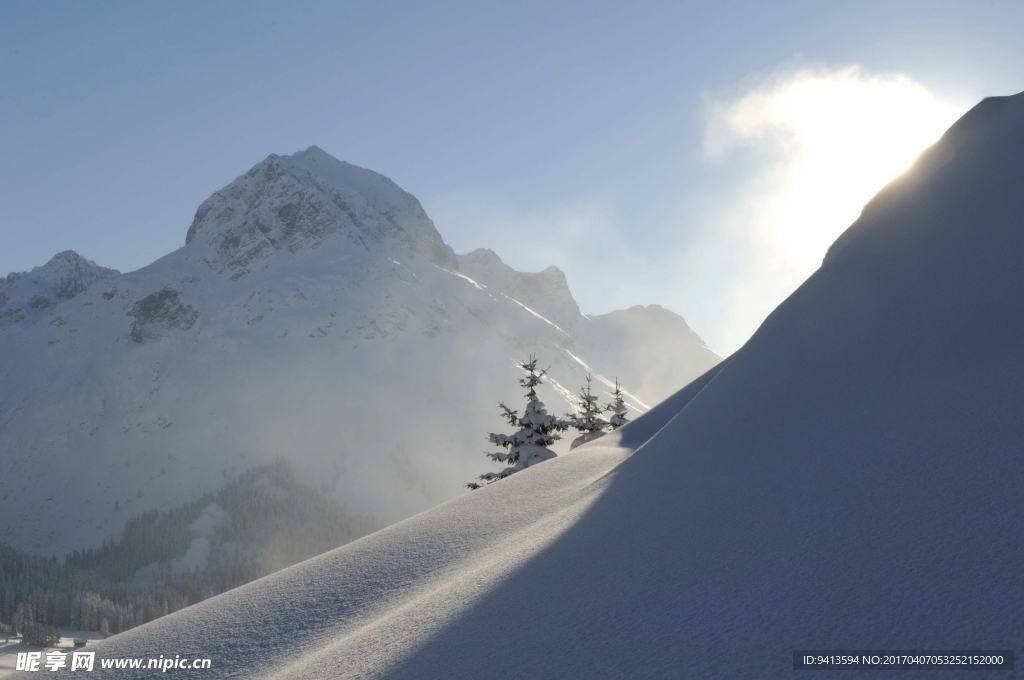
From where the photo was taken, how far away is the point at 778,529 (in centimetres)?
580

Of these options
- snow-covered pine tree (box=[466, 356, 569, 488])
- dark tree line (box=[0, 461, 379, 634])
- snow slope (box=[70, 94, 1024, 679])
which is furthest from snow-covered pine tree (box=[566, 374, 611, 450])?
dark tree line (box=[0, 461, 379, 634])

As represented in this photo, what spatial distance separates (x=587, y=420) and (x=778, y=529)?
20.5 m

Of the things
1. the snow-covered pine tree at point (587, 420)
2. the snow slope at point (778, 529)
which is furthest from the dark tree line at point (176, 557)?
the snow slope at point (778, 529)

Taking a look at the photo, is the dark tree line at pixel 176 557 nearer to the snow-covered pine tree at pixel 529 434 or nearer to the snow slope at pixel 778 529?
the snow-covered pine tree at pixel 529 434

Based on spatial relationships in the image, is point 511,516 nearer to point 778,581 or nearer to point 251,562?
point 778,581

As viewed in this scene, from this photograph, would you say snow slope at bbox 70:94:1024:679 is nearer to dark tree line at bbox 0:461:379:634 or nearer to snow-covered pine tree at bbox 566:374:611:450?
snow-covered pine tree at bbox 566:374:611:450

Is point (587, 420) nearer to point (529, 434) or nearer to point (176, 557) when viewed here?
point (529, 434)

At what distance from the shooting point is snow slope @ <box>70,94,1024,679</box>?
446 cm

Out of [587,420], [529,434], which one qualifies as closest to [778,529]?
[529,434]

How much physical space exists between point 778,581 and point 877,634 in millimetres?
943

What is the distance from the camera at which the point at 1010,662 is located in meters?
3.45

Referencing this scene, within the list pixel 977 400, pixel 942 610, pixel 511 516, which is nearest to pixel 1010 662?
pixel 942 610

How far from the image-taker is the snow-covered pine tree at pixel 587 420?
2514 centimetres

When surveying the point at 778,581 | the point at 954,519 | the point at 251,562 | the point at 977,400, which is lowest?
the point at 251,562
